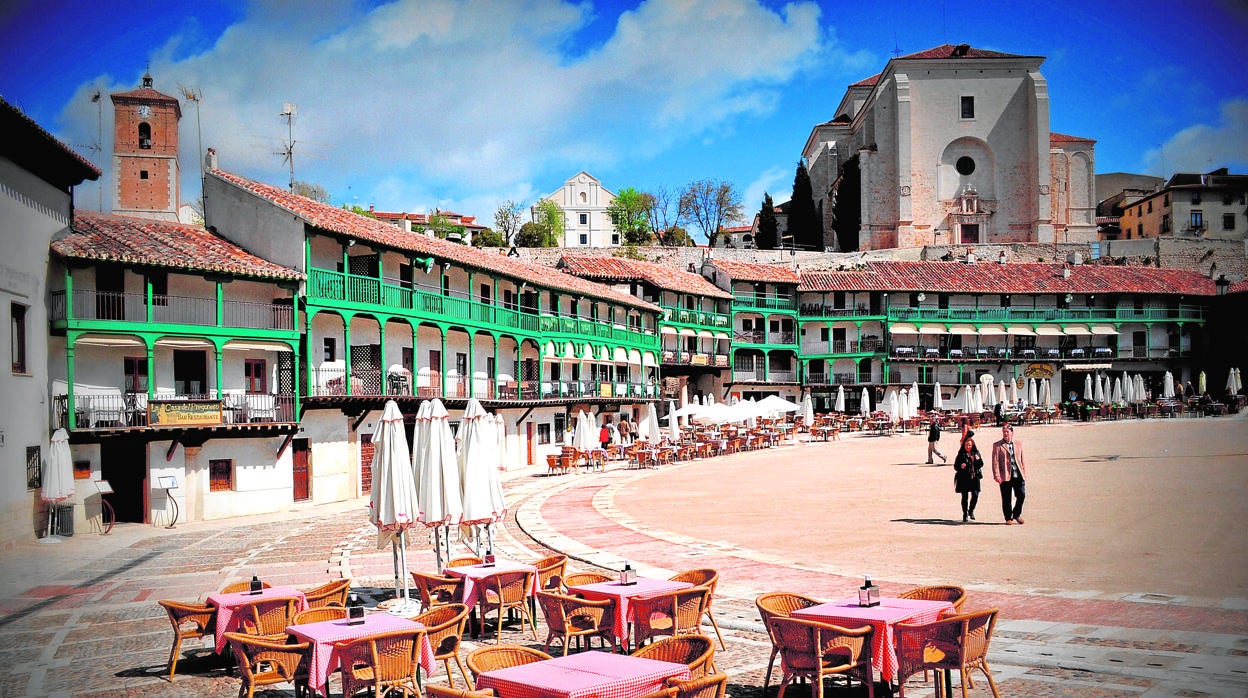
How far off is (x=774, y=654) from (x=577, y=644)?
254 centimetres

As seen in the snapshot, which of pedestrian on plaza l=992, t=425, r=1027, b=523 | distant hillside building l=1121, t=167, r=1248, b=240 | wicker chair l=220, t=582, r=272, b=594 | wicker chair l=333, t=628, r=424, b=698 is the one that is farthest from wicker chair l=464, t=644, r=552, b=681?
distant hillside building l=1121, t=167, r=1248, b=240

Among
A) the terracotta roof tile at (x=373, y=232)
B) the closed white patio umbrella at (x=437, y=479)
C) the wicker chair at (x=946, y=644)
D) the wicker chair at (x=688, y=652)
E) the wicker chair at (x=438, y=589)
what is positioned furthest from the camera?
the terracotta roof tile at (x=373, y=232)

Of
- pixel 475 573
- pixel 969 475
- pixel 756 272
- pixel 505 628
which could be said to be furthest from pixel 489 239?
pixel 475 573

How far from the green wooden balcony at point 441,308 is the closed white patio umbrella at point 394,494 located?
1696 centimetres

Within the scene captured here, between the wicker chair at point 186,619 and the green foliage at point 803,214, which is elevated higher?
the green foliage at point 803,214

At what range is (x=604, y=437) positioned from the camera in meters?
41.8

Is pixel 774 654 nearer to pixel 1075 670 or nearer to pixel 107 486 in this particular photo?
pixel 1075 670

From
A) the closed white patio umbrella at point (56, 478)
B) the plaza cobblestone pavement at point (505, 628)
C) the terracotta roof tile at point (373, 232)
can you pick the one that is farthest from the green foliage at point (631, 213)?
the closed white patio umbrella at point (56, 478)

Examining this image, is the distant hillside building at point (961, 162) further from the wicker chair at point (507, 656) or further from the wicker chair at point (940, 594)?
the wicker chair at point (507, 656)

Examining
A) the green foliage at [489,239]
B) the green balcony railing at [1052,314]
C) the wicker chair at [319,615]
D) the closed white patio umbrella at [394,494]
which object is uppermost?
the green foliage at [489,239]

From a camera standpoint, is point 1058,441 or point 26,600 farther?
point 1058,441

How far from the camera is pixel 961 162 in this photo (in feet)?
279

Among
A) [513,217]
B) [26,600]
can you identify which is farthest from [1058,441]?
[513,217]

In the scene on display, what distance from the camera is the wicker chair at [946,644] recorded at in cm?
770
